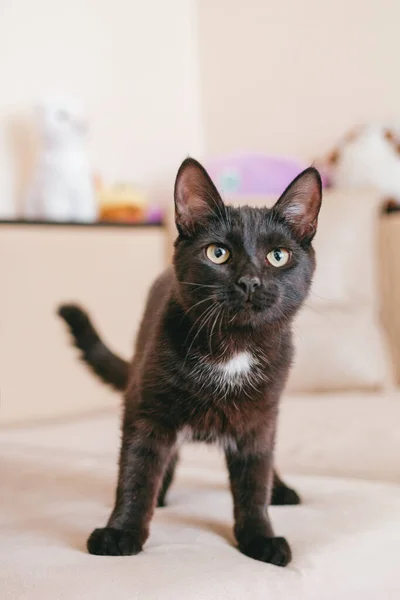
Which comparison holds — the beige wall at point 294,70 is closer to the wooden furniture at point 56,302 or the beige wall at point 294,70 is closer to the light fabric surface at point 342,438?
the wooden furniture at point 56,302

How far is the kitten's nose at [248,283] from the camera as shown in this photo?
84cm

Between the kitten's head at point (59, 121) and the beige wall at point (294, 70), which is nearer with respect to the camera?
the kitten's head at point (59, 121)

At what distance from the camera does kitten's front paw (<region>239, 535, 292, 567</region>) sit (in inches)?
33.6

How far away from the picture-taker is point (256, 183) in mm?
2494

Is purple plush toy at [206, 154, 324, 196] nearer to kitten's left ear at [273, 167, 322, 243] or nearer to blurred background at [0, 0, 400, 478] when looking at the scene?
blurred background at [0, 0, 400, 478]

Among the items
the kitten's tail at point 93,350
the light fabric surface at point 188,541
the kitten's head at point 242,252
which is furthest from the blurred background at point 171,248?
the kitten's head at point 242,252

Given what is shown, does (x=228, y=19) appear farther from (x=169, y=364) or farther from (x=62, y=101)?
(x=169, y=364)

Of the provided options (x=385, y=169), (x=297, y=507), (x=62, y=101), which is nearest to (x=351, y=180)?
(x=385, y=169)

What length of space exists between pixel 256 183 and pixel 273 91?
2.05 ft

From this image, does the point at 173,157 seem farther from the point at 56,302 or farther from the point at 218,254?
the point at 218,254

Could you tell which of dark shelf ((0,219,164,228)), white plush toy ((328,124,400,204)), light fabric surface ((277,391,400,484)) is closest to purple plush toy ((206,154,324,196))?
white plush toy ((328,124,400,204))

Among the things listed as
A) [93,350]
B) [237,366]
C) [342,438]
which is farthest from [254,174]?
[237,366]

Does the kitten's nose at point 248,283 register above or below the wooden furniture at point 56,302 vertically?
above

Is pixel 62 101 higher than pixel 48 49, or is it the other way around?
pixel 48 49
